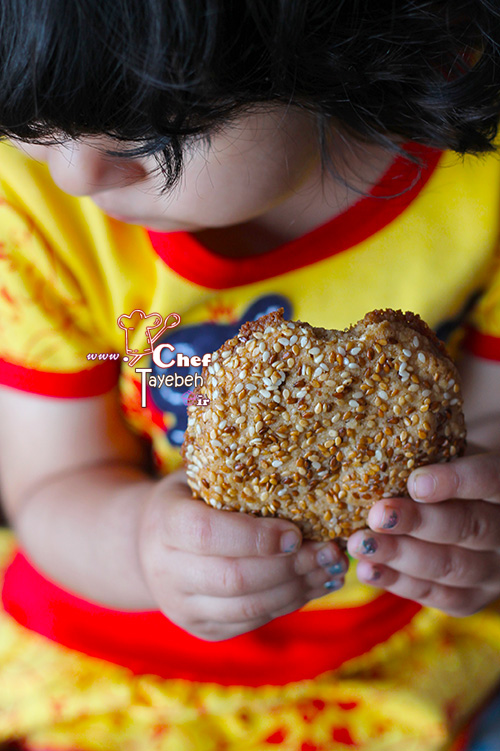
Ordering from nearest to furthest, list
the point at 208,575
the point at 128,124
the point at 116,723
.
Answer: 1. the point at 128,124
2. the point at 208,575
3. the point at 116,723

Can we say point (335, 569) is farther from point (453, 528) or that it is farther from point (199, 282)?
point (199, 282)

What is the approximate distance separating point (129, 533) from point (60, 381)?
15cm

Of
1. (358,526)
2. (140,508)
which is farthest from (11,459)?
(358,526)

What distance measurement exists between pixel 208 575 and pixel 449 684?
31 cm

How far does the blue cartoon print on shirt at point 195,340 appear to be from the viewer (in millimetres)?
365

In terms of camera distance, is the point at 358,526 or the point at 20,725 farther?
the point at 20,725

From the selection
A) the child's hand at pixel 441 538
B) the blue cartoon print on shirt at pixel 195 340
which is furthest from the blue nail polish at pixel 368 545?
the blue cartoon print on shirt at pixel 195 340

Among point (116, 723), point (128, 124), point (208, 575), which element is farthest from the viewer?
point (116, 723)

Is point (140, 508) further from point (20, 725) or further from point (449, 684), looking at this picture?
point (449, 684)

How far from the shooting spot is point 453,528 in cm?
46

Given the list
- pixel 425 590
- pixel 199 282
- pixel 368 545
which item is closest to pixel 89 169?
pixel 199 282

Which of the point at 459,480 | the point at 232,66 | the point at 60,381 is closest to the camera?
the point at 232,66

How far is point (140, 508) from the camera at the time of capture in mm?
554

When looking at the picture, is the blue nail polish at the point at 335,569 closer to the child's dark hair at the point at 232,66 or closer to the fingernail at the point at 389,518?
the fingernail at the point at 389,518
